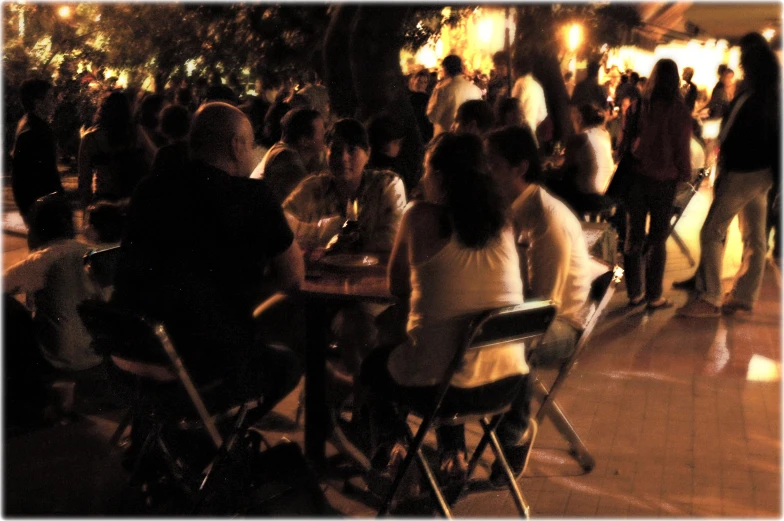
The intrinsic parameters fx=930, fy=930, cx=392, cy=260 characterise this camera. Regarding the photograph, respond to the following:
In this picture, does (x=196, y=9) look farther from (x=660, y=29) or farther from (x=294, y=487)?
(x=660, y=29)

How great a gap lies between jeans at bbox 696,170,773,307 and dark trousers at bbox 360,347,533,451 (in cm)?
353

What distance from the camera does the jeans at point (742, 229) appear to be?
6715mm

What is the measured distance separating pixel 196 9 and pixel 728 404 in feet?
32.1

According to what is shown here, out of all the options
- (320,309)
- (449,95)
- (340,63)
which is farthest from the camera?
(340,63)

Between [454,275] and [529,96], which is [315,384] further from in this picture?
[529,96]

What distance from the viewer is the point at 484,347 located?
126 inches

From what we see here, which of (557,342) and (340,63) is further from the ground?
(340,63)

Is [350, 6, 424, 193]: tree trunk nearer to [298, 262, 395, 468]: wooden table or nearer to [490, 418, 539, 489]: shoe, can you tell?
[298, 262, 395, 468]: wooden table

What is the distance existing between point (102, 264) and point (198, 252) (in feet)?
2.89

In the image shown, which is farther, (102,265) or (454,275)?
(102,265)

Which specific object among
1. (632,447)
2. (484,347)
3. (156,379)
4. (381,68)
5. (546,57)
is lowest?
(632,447)

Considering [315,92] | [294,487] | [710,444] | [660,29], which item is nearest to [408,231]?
[294,487]

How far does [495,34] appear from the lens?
1620 centimetres

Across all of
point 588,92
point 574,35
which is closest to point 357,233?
point 588,92
